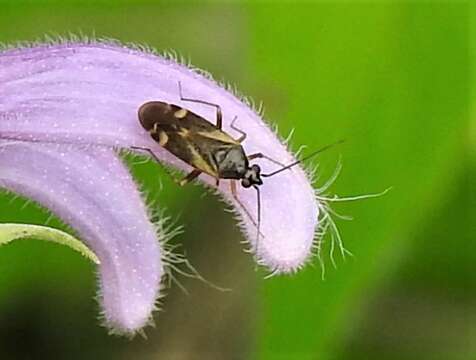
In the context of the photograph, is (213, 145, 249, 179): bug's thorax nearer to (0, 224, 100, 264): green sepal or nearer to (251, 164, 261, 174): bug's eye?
(251, 164, 261, 174): bug's eye

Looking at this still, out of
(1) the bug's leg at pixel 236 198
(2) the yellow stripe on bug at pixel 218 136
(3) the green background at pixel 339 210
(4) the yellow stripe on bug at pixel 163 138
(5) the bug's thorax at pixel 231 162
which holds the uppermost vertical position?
(3) the green background at pixel 339 210

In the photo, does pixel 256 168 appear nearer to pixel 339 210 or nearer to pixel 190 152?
pixel 190 152

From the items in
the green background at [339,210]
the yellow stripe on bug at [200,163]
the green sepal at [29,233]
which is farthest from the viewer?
the green background at [339,210]

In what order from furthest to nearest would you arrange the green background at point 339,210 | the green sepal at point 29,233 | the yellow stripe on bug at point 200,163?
1. the green background at point 339,210
2. the yellow stripe on bug at point 200,163
3. the green sepal at point 29,233

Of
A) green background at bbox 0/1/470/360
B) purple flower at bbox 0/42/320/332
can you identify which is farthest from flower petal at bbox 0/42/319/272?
green background at bbox 0/1/470/360

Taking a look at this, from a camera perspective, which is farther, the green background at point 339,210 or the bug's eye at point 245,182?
the green background at point 339,210

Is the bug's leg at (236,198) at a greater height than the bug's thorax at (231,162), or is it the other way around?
the bug's thorax at (231,162)

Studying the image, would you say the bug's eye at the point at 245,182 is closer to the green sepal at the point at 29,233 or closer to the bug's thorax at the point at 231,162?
the bug's thorax at the point at 231,162

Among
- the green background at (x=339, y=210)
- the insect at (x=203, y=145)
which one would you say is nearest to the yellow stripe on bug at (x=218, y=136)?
the insect at (x=203, y=145)
